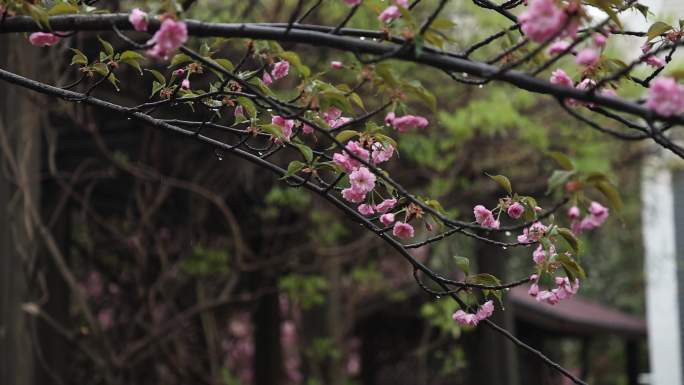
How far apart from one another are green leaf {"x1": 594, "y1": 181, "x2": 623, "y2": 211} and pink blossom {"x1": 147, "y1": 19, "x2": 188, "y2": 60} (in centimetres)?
56

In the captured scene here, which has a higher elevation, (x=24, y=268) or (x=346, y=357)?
(x=24, y=268)

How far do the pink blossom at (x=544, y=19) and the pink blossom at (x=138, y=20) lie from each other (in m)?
0.49

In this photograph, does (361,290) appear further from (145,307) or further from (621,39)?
(621,39)

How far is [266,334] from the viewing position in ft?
20.0

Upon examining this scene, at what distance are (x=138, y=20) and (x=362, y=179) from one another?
0.51 metres

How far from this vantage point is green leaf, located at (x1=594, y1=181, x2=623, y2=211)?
45.0 inches

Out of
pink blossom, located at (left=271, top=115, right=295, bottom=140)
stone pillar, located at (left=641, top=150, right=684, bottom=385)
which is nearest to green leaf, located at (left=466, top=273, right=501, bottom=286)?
pink blossom, located at (left=271, top=115, right=295, bottom=140)

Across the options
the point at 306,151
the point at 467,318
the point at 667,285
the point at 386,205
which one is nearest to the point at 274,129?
the point at 306,151

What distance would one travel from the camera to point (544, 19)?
1146mm

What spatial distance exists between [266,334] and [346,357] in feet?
1.82

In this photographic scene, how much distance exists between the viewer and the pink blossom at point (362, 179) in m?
1.58

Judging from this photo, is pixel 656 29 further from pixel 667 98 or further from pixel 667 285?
pixel 667 285

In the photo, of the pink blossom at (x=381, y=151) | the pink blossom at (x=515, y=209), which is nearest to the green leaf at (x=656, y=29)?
the pink blossom at (x=515, y=209)

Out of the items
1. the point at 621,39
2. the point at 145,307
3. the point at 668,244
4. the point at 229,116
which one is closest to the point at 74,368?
the point at 145,307
